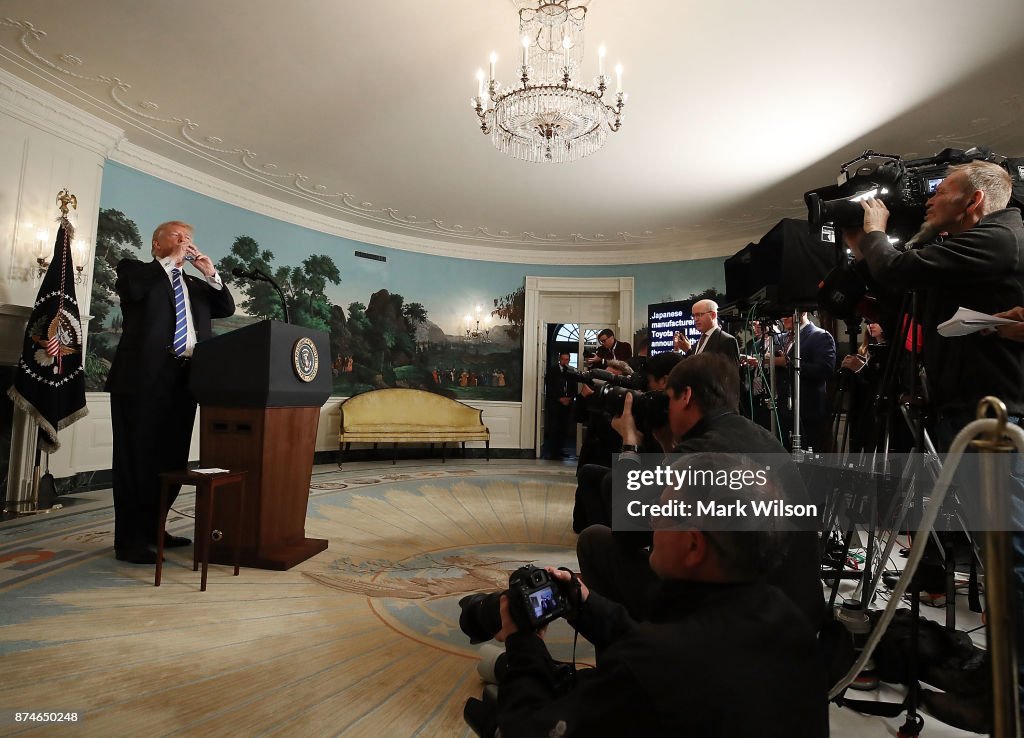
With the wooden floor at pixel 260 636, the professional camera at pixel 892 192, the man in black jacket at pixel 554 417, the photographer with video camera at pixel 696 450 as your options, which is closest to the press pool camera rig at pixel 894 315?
the professional camera at pixel 892 192

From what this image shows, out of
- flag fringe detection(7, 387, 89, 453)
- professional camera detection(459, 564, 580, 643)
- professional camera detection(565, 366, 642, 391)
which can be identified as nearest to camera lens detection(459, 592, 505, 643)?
professional camera detection(459, 564, 580, 643)

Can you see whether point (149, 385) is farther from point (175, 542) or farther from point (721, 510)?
point (721, 510)

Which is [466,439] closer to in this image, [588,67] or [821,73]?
[588,67]

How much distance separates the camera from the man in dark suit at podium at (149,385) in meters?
2.76

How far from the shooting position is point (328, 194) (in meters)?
6.89

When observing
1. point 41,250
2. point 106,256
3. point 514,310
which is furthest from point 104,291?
point 514,310

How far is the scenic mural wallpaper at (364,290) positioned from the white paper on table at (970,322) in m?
6.40

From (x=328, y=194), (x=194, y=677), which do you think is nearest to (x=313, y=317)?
(x=328, y=194)

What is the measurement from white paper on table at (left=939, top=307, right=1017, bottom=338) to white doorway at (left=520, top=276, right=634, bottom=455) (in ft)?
24.5

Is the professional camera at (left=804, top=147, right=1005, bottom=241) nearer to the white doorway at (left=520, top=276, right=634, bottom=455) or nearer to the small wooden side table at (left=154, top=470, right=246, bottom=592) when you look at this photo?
the small wooden side table at (left=154, top=470, right=246, bottom=592)

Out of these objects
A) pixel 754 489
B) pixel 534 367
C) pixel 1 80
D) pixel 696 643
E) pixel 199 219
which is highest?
pixel 1 80

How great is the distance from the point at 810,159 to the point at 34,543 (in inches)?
278

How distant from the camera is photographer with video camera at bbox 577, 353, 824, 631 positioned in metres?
1.26

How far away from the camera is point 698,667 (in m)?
0.73
